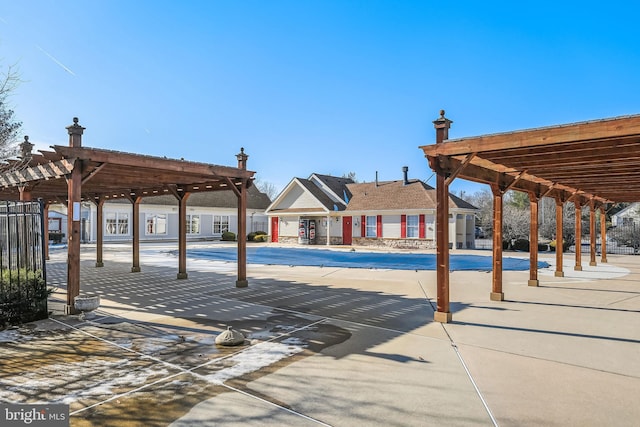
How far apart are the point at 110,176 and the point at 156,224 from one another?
24611mm

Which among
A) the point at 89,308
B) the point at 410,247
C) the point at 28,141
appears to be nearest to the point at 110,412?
the point at 89,308

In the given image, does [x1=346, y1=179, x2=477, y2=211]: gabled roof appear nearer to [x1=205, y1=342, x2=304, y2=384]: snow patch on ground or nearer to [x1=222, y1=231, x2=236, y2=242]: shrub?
[x1=222, y1=231, x2=236, y2=242]: shrub

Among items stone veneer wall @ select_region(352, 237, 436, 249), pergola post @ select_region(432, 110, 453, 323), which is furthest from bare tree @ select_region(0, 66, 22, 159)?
stone veneer wall @ select_region(352, 237, 436, 249)

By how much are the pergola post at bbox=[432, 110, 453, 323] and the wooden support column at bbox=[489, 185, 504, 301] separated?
7.23 feet

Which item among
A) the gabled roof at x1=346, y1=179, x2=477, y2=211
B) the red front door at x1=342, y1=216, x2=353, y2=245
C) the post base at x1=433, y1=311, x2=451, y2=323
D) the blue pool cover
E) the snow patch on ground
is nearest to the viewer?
the snow patch on ground

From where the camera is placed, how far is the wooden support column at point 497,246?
27.1 ft

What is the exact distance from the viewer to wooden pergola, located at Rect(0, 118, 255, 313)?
7.02 metres

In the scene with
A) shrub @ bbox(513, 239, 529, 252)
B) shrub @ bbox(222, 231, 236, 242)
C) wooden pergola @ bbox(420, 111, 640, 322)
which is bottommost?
shrub @ bbox(513, 239, 529, 252)

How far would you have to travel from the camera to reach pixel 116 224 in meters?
30.5

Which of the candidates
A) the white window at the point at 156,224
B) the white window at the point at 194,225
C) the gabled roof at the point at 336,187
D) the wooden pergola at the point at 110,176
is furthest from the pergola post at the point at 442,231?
the white window at the point at 194,225

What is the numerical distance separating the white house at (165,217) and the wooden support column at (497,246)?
88.6 ft

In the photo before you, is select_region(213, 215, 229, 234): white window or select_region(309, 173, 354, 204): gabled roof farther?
select_region(213, 215, 229, 234): white window

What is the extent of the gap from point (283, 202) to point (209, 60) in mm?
17102

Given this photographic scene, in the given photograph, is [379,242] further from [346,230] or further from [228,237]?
[228,237]
